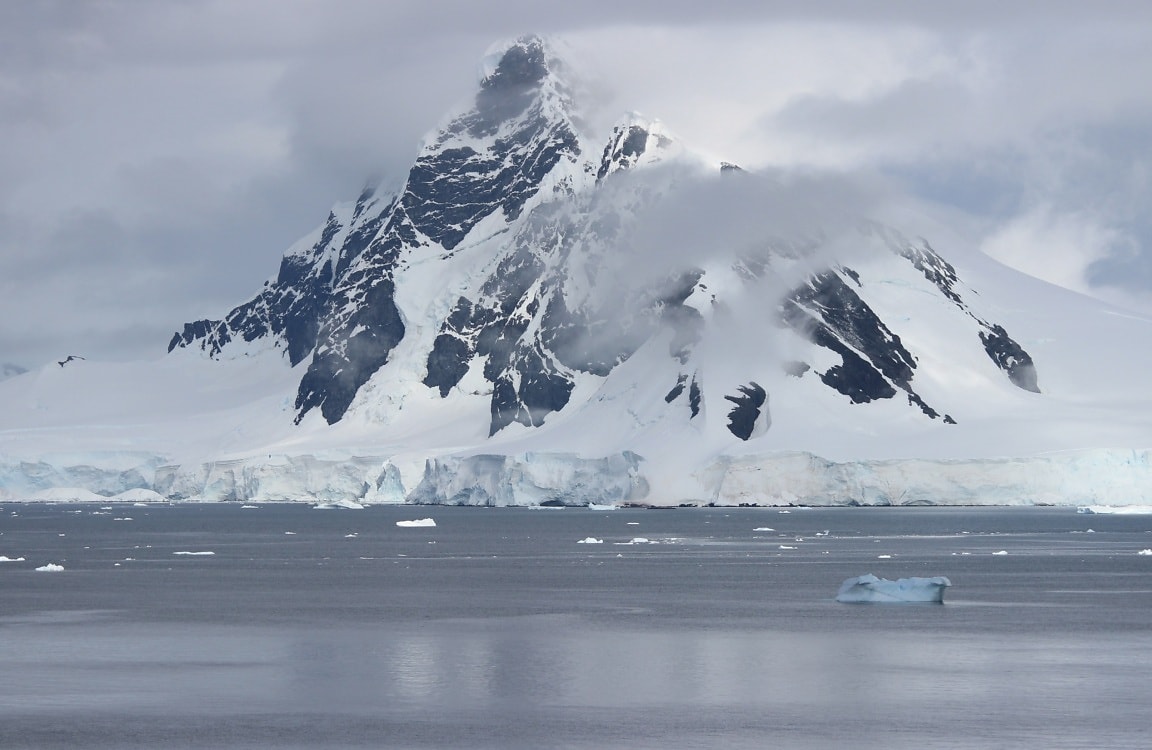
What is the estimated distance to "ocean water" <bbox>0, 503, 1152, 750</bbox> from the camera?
3703 centimetres

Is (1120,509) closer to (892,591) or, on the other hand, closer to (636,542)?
(636,542)

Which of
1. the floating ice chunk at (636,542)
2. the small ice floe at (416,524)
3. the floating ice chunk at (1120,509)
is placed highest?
the floating ice chunk at (1120,509)

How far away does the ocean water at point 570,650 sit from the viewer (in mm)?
37031

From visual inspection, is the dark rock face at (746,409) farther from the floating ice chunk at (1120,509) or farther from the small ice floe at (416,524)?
the small ice floe at (416,524)

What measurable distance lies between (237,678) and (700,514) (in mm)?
134200

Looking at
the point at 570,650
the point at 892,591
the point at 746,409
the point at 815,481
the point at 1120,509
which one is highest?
the point at 746,409

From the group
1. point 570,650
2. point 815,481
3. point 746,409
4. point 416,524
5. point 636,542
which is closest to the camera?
point 570,650

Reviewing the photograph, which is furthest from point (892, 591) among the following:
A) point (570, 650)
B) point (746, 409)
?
point (746, 409)

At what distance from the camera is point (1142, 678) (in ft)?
145

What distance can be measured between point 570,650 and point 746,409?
5310 inches

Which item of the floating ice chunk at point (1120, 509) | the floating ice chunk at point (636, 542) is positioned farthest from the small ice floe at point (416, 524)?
the floating ice chunk at point (1120, 509)

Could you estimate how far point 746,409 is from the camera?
184 meters

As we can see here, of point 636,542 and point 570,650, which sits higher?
point 636,542

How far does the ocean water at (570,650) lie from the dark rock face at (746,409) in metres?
79.7
